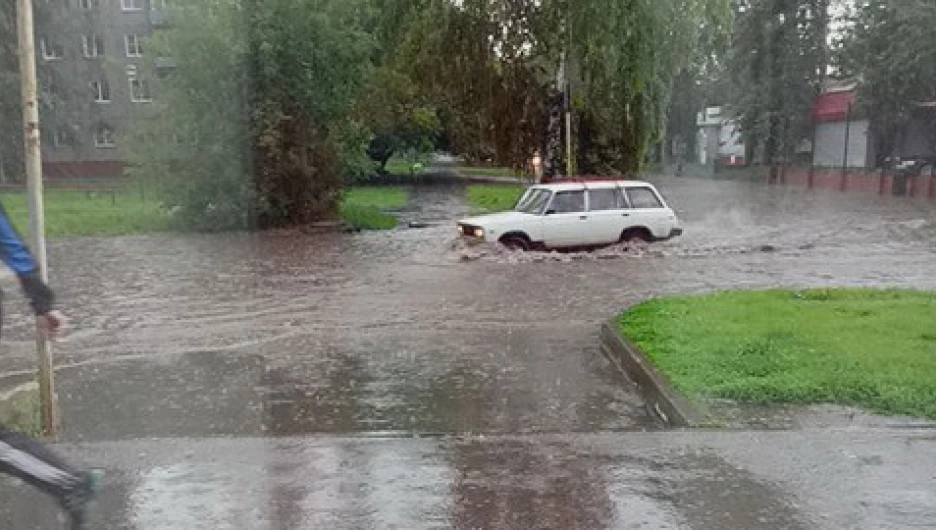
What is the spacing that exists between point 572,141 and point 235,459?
2370cm

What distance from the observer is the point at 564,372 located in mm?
9398

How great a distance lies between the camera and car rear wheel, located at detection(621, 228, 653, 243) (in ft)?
66.1

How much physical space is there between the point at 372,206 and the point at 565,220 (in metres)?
18.4

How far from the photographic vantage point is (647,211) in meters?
20.2

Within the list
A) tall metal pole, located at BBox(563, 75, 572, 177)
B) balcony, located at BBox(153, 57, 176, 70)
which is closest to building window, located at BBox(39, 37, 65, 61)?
balcony, located at BBox(153, 57, 176, 70)

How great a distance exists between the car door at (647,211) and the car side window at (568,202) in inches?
41.7

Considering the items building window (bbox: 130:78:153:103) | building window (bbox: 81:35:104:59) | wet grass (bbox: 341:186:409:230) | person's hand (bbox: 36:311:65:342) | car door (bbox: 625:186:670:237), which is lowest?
wet grass (bbox: 341:186:409:230)

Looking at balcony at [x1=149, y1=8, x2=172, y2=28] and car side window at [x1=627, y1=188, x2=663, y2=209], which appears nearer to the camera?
car side window at [x1=627, y1=188, x2=663, y2=209]

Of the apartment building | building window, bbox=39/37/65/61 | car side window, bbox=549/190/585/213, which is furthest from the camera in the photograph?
building window, bbox=39/37/65/61

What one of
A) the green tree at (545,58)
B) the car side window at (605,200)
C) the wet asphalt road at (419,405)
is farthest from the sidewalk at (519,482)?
the green tree at (545,58)

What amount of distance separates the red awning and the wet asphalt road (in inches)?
1187

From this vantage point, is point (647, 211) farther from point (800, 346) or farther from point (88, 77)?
point (88, 77)

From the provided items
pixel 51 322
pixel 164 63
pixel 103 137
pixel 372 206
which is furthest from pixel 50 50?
pixel 51 322

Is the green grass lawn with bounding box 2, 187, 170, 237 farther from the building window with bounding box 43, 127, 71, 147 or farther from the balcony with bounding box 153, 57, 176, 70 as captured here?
the building window with bounding box 43, 127, 71, 147
